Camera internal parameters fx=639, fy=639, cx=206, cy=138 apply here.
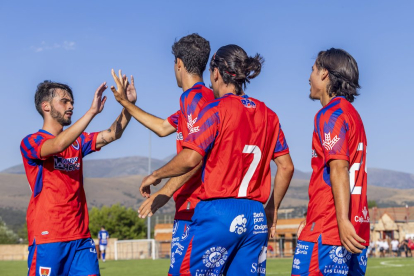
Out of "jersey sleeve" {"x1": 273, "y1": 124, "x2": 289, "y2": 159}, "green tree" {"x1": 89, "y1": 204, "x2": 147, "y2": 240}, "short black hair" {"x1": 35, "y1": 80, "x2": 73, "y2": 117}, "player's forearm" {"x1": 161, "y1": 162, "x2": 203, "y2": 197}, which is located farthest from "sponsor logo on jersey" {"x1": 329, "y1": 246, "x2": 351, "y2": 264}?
"green tree" {"x1": 89, "y1": 204, "x2": 147, "y2": 240}

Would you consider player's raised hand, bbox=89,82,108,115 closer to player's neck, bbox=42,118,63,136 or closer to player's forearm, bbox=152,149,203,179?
player's neck, bbox=42,118,63,136

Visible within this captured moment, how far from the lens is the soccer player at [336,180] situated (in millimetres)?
5469

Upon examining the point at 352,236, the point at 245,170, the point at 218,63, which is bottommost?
the point at 352,236

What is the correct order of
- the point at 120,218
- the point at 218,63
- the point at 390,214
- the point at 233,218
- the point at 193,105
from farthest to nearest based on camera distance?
1. the point at 120,218
2. the point at 390,214
3. the point at 193,105
4. the point at 218,63
5. the point at 233,218

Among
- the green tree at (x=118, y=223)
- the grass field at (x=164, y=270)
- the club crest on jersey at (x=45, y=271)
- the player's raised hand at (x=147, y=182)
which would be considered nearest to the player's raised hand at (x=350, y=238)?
the player's raised hand at (x=147, y=182)

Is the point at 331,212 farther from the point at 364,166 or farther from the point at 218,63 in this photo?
the point at 218,63

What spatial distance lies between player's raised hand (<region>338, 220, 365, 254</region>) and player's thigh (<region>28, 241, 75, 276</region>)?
3062 mm

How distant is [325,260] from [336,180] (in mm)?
729

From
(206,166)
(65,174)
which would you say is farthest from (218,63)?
(65,174)

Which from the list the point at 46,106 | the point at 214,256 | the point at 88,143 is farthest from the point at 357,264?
the point at 46,106

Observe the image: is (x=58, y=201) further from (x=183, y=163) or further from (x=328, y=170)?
(x=328, y=170)

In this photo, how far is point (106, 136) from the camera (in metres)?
7.75

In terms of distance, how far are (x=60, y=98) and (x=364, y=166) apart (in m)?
3.53

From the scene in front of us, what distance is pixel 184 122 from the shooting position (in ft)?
19.9
